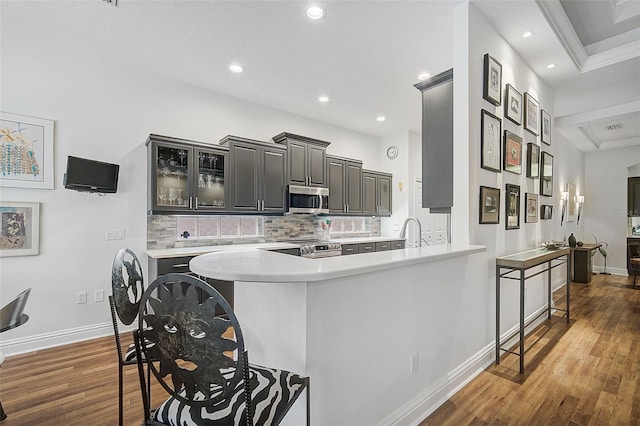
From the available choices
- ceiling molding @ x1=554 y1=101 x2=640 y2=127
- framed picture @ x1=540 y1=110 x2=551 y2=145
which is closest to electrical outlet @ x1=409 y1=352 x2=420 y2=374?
framed picture @ x1=540 y1=110 x2=551 y2=145

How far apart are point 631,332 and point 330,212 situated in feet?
13.2

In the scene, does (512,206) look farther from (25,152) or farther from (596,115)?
(25,152)

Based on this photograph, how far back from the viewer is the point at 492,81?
2.68 meters

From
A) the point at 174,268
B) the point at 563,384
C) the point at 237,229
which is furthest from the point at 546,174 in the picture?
the point at 174,268

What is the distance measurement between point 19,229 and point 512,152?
16.1 ft

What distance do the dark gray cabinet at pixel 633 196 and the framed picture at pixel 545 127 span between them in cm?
480

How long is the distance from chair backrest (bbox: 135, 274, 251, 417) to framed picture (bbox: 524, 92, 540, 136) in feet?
12.2

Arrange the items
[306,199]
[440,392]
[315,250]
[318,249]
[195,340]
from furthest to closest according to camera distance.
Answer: [306,199]
[318,249]
[315,250]
[440,392]
[195,340]

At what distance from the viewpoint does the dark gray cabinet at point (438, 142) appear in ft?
8.96

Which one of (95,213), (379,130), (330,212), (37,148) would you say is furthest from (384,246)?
(37,148)

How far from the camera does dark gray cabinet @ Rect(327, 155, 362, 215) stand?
17.1 feet

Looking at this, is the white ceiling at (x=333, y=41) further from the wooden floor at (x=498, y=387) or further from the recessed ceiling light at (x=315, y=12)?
the wooden floor at (x=498, y=387)

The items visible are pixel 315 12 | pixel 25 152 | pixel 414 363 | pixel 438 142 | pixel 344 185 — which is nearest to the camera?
pixel 414 363

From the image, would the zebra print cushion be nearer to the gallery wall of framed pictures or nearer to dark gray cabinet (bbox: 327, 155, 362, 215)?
the gallery wall of framed pictures
